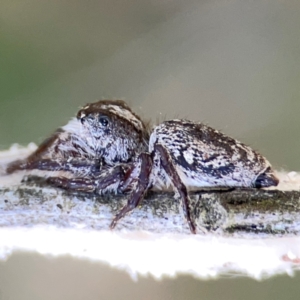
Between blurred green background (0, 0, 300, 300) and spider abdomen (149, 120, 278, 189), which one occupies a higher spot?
blurred green background (0, 0, 300, 300)

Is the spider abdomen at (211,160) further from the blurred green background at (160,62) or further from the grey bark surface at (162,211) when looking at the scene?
the blurred green background at (160,62)

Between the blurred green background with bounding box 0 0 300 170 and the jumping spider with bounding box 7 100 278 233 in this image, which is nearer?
the jumping spider with bounding box 7 100 278 233

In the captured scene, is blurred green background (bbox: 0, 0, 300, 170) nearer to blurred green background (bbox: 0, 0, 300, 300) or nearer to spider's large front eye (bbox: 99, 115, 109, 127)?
blurred green background (bbox: 0, 0, 300, 300)

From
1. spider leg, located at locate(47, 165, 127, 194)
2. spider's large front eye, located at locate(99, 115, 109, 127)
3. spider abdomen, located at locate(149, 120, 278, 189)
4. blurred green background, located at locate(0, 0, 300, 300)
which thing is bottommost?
spider leg, located at locate(47, 165, 127, 194)

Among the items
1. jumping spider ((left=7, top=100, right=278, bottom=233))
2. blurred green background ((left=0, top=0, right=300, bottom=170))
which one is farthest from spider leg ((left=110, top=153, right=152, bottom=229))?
blurred green background ((left=0, top=0, right=300, bottom=170))

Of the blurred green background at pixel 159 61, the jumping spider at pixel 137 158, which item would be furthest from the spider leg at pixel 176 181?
the blurred green background at pixel 159 61

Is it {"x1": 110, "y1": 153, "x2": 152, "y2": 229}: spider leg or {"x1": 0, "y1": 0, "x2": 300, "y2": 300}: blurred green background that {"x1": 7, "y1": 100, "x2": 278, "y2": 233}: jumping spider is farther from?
{"x1": 0, "y1": 0, "x2": 300, "y2": 300}: blurred green background

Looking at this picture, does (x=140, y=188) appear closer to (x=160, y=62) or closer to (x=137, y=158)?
(x=137, y=158)

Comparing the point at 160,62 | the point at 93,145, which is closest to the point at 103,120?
the point at 93,145
